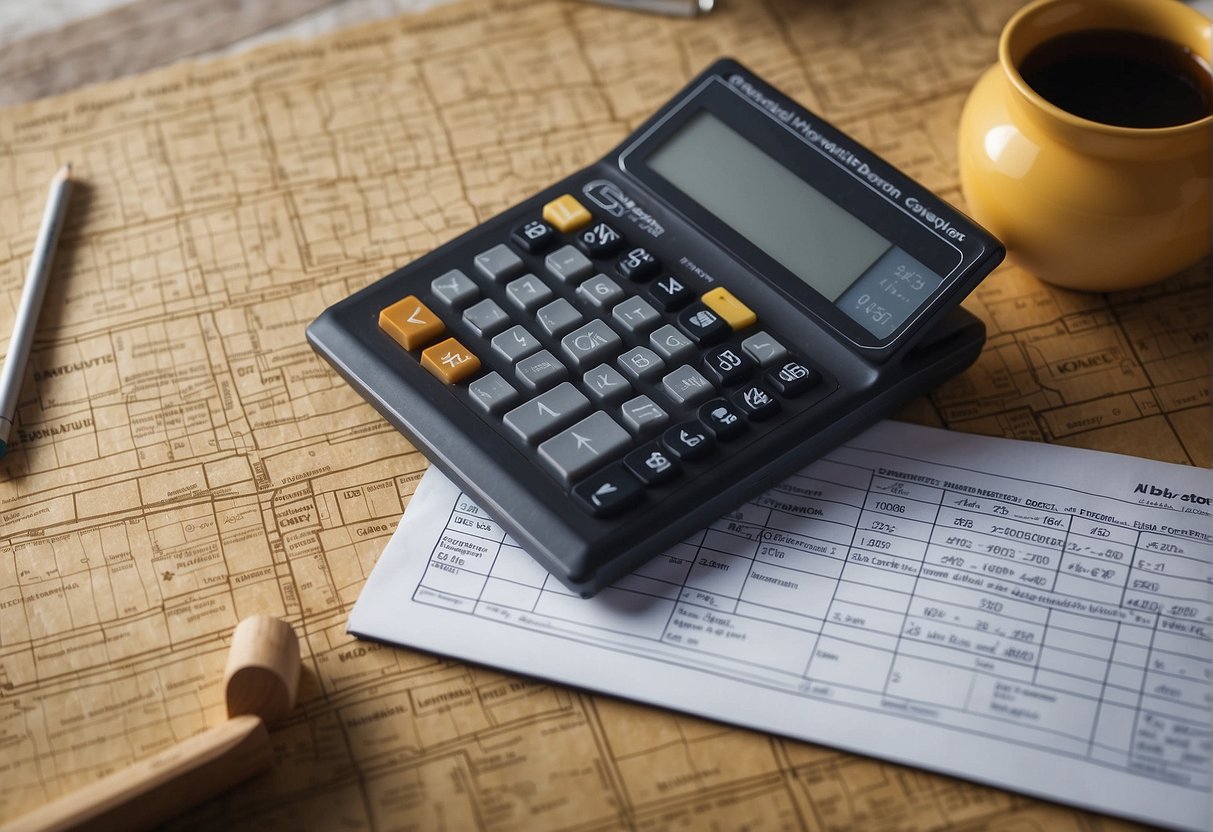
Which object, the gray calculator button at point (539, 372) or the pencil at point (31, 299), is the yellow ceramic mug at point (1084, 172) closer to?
the gray calculator button at point (539, 372)

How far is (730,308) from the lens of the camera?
0.63m

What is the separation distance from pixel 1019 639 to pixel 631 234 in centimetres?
Result: 31

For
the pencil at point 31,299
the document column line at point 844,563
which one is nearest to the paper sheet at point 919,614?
the document column line at point 844,563

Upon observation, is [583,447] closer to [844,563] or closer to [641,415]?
[641,415]

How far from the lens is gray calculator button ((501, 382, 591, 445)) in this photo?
1.92 ft

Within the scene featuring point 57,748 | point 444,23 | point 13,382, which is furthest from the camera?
point 444,23

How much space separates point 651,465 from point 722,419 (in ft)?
0.15

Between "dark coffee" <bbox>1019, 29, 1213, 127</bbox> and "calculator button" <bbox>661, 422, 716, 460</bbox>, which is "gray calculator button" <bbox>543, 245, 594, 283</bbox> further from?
"dark coffee" <bbox>1019, 29, 1213, 127</bbox>

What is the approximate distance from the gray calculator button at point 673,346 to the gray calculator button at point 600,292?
3 cm

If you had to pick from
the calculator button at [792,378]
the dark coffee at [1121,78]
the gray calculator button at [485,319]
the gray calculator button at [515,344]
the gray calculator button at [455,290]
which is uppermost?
the dark coffee at [1121,78]

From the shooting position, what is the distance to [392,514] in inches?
24.6

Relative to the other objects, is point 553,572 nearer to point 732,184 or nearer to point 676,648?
point 676,648

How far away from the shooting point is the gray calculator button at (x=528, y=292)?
640mm

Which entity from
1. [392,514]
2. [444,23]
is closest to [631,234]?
[392,514]
